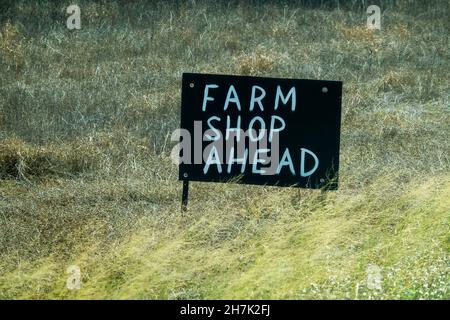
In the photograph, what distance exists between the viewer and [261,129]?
5.46 metres

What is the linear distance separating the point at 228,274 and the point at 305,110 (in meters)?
1.48

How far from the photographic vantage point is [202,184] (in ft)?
20.3

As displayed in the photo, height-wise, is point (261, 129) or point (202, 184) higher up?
point (261, 129)

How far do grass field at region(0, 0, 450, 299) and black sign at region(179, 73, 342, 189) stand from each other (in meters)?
0.23

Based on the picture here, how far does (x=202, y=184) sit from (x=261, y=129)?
2.97 ft

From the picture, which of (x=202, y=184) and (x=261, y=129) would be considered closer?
(x=261, y=129)

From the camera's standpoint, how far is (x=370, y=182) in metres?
6.06

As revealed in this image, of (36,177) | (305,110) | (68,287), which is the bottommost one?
(68,287)

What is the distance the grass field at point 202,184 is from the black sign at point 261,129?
231 millimetres

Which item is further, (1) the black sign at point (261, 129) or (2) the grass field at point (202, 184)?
(1) the black sign at point (261, 129)

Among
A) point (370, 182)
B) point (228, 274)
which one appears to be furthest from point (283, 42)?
point (228, 274)

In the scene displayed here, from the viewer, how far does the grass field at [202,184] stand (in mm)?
4445

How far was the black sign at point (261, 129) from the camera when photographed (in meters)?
5.42

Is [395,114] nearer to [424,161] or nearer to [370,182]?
[424,161]
